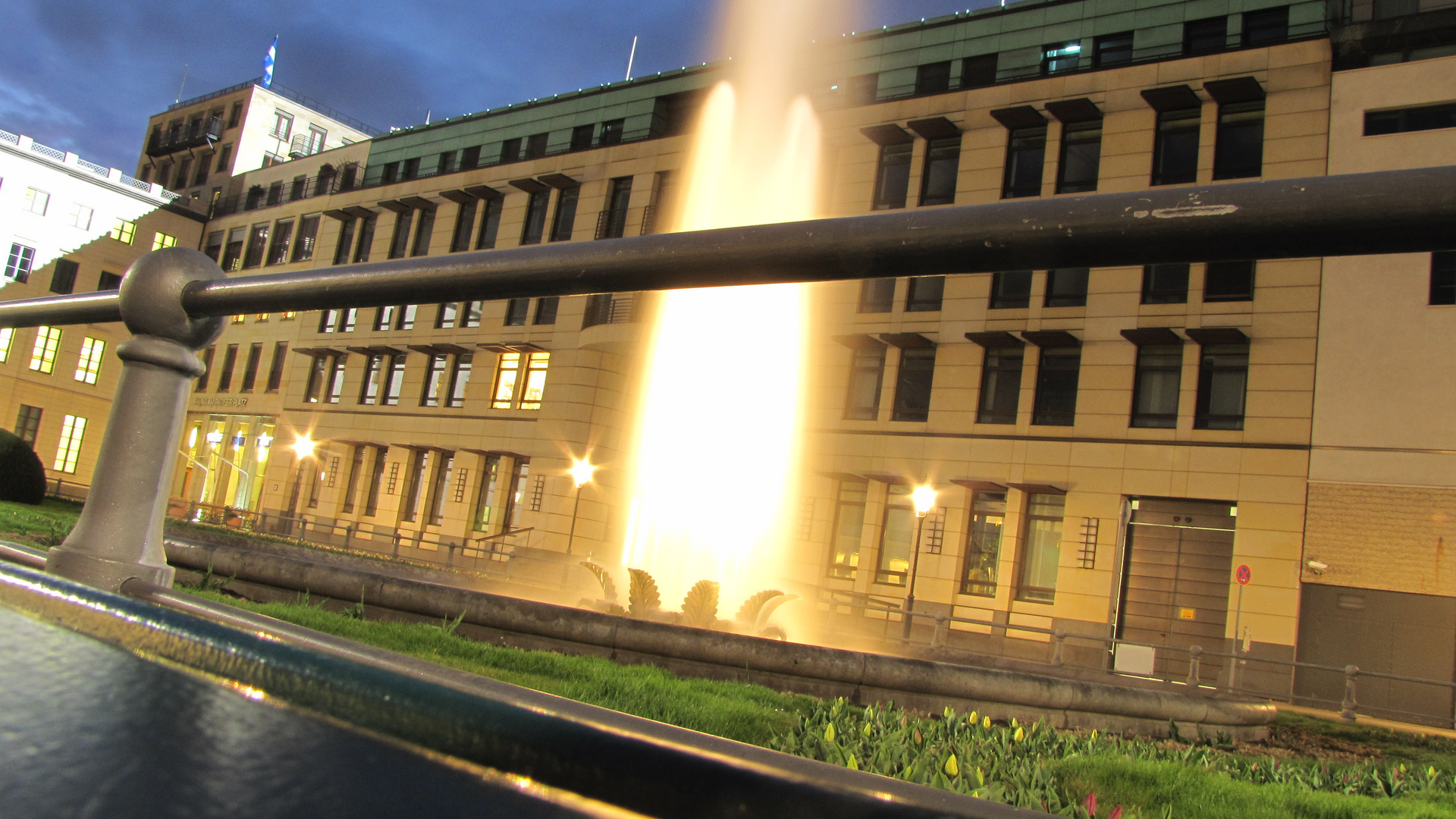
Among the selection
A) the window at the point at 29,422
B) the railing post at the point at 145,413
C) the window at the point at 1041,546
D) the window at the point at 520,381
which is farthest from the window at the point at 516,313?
the railing post at the point at 145,413

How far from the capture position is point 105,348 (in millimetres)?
56031

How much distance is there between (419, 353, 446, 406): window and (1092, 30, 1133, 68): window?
26736 millimetres

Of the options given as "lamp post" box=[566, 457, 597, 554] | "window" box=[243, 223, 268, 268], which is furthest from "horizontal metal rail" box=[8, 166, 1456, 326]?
"window" box=[243, 223, 268, 268]

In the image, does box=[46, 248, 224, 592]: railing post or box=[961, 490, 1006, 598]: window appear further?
box=[961, 490, 1006, 598]: window

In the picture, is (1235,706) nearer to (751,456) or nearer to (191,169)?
(751,456)

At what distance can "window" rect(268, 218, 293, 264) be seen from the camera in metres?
51.8

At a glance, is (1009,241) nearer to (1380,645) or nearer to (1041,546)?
(1380,645)

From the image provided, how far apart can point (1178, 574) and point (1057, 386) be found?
5749mm

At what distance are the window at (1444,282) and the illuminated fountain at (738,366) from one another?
1604cm

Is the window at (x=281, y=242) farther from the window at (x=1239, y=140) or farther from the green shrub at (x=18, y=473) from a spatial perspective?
the window at (x=1239, y=140)

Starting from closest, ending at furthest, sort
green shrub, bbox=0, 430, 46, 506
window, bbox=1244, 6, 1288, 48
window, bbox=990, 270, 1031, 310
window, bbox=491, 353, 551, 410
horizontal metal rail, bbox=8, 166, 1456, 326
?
horizontal metal rail, bbox=8, 166, 1456, 326 → green shrub, bbox=0, 430, 46, 506 → window, bbox=1244, 6, 1288, 48 → window, bbox=990, 270, 1031, 310 → window, bbox=491, 353, 551, 410

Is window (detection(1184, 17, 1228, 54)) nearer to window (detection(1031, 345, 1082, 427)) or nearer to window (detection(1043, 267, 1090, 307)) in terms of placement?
window (detection(1043, 267, 1090, 307))

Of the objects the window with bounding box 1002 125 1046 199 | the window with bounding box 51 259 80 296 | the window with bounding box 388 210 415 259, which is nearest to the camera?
the window with bounding box 1002 125 1046 199

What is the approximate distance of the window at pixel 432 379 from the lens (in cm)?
4200
